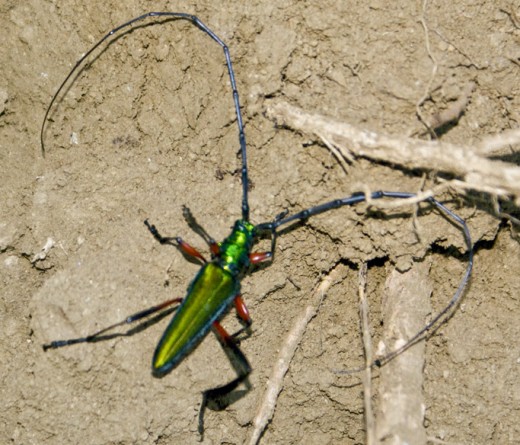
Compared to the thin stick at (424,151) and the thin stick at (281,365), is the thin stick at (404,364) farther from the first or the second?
the thin stick at (424,151)

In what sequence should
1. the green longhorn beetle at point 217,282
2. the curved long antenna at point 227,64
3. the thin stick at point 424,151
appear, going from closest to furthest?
the thin stick at point 424,151, the green longhorn beetle at point 217,282, the curved long antenna at point 227,64

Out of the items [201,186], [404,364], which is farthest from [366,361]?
[201,186]

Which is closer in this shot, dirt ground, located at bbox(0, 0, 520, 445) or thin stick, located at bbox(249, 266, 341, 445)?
dirt ground, located at bbox(0, 0, 520, 445)

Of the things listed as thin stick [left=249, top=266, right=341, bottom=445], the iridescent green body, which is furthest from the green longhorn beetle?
thin stick [left=249, top=266, right=341, bottom=445]

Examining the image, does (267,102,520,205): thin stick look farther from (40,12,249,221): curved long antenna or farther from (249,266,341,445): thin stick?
(249,266,341,445): thin stick

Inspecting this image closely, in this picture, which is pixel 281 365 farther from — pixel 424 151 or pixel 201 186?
pixel 424 151

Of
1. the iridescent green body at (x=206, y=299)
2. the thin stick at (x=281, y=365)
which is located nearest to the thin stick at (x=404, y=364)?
the thin stick at (x=281, y=365)
